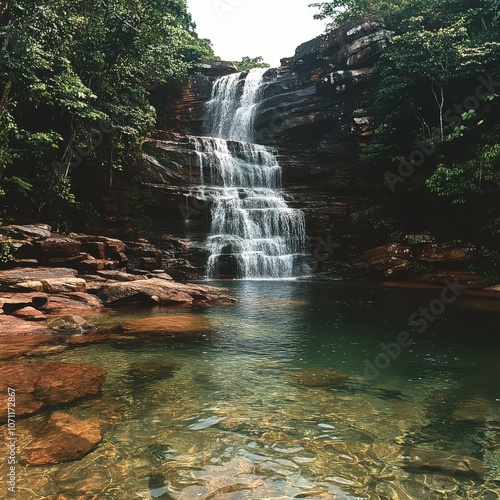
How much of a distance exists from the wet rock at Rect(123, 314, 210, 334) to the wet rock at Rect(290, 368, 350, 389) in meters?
3.02

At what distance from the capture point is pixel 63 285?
1020 cm

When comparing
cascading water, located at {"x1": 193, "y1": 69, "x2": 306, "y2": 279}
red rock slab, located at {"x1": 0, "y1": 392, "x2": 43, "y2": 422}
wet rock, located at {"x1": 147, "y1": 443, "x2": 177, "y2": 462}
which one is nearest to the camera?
wet rock, located at {"x1": 147, "y1": 443, "x2": 177, "y2": 462}

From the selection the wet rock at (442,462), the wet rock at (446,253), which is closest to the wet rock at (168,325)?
the wet rock at (442,462)

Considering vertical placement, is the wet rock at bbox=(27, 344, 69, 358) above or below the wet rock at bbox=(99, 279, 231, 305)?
below

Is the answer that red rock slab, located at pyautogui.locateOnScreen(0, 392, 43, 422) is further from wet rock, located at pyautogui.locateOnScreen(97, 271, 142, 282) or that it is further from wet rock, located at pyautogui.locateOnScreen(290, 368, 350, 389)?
wet rock, located at pyautogui.locateOnScreen(97, 271, 142, 282)

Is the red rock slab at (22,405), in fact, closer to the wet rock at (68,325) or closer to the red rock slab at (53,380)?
the red rock slab at (53,380)

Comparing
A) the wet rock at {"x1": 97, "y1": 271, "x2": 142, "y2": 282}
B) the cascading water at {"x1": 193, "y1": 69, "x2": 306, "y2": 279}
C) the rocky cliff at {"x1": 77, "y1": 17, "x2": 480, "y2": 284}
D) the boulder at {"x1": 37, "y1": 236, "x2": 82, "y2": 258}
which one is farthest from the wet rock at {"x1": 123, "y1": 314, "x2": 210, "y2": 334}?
the rocky cliff at {"x1": 77, "y1": 17, "x2": 480, "y2": 284}

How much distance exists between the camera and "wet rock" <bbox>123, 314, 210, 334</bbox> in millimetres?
7535

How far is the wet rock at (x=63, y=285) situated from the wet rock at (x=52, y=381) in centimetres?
543

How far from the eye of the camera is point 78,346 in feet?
20.4

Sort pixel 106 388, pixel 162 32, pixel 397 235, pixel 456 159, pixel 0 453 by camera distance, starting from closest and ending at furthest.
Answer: pixel 0 453
pixel 106 388
pixel 456 159
pixel 162 32
pixel 397 235

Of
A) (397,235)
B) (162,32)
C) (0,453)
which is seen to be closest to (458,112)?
(397,235)

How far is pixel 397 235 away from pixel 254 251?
794 centimetres

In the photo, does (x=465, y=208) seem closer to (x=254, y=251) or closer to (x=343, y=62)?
(x=254, y=251)
